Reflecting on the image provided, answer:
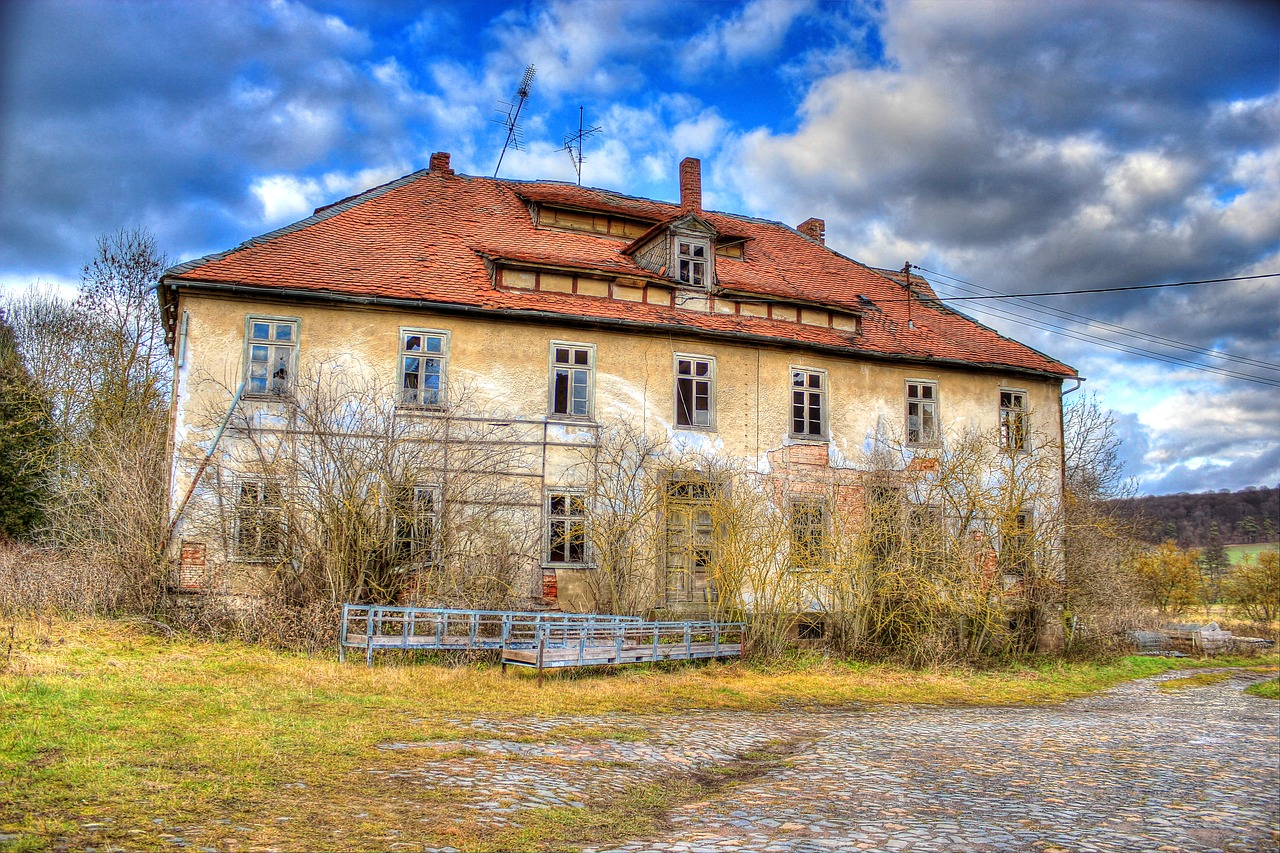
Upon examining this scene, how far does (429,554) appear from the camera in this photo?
15.2 meters

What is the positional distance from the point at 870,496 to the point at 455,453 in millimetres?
8432

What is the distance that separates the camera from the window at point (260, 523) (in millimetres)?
14852

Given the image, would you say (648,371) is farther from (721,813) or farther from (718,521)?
(721,813)

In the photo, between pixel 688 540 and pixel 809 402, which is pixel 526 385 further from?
pixel 809 402

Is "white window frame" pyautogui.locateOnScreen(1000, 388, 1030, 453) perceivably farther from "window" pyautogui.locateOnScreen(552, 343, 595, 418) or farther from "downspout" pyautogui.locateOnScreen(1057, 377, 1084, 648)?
"window" pyautogui.locateOnScreen(552, 343, 595, 418)

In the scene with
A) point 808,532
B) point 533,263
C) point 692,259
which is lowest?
point 808,532

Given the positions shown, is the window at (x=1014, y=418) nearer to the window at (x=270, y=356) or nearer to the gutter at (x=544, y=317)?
the gutter at (x=544, y=317)

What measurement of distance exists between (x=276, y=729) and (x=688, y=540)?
9.78 metres

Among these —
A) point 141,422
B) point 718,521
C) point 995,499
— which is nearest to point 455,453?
point 718,521

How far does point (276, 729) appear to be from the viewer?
845 cm

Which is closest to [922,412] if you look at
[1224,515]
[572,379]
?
[572,379]

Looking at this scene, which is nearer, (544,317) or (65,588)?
(65,588)

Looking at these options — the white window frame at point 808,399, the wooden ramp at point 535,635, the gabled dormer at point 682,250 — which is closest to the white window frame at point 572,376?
the gabled dormer at point 682,250

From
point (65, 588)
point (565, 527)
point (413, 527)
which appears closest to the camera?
point (65, 588)
